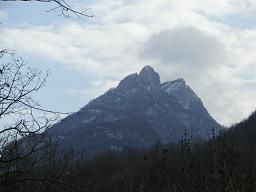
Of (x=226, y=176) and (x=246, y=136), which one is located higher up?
(x=246, y=136)

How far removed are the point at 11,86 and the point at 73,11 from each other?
1976mm

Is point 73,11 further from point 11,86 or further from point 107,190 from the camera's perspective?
point 107,190

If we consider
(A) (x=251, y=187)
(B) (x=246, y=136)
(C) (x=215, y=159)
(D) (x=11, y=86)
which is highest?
(B) (x=246, y=136)

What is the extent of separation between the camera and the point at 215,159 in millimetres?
9680

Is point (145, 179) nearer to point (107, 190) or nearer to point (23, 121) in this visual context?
point (23, 121)

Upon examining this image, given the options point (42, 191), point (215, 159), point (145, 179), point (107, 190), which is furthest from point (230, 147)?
point (107, 190)

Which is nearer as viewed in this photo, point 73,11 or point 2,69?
point 73,11

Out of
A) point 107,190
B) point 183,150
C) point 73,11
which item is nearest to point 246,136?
point 107,190

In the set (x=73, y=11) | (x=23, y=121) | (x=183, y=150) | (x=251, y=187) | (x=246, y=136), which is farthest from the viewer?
(x=246, y=136)

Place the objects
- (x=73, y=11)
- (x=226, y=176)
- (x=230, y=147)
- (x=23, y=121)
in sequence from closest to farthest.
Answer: (x=73, y=11)
(x=23, y=121)
(x=226, y=176)
(x=230, y=147)

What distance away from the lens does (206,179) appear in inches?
368

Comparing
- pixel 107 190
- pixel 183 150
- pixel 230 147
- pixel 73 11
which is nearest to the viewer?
pixel 73 11

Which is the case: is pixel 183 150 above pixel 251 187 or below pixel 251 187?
above

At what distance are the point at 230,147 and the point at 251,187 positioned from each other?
250 centimetres
